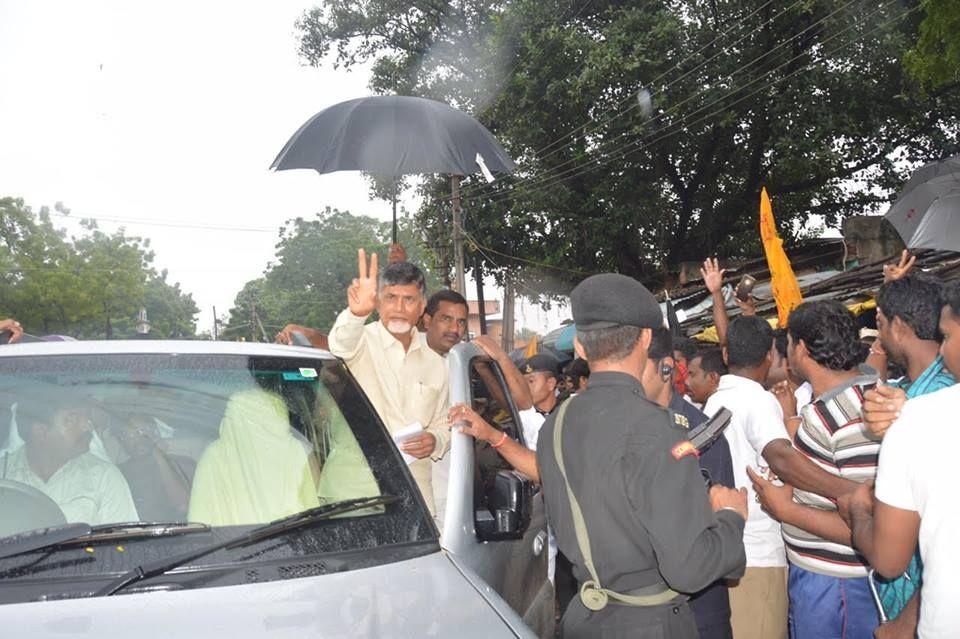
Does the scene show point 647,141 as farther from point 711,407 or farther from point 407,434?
point 407,434

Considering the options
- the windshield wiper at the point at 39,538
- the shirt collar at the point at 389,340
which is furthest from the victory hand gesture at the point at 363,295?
the windshield wiper at the point at 39,538

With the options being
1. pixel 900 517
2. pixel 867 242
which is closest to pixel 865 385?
pixel 900 517

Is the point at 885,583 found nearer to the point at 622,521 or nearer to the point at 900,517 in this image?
the point at 900,517

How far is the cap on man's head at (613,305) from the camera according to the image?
2.69m

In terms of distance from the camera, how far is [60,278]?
4481cm

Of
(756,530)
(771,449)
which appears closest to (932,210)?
(756,530)

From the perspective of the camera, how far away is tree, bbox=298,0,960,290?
54.8 feet

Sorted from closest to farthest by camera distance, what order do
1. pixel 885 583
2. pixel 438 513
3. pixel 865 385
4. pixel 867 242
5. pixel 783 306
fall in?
pixel 885 583 → pixel 865 385 → pixel 438 513 → pixel 783 306 → pixel 867 242

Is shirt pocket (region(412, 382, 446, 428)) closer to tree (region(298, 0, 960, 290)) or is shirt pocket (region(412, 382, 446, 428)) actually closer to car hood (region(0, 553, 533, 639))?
car hood (region(0, 553, 533, 639))

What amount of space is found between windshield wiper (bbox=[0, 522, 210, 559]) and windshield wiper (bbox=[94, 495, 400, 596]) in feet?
0.40

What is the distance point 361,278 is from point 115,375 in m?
1.10

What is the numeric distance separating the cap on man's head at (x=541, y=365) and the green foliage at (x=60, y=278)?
3510cm

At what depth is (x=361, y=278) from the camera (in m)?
3.75

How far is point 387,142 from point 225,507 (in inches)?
152
